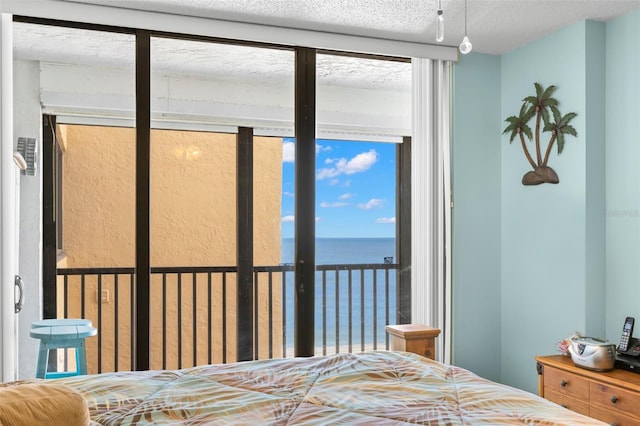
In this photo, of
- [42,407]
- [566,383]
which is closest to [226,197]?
[566,383]

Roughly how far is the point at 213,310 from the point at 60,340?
958mm

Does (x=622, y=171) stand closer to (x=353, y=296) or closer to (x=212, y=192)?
(x=353, y=296)

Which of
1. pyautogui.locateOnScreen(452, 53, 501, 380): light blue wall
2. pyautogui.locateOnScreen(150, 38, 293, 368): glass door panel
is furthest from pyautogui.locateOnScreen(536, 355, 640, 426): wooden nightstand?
pyautogui.locateOnScreen(150, 38, 293, 368): glass door panel

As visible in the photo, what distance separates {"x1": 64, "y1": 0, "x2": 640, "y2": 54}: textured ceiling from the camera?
11.1 feet

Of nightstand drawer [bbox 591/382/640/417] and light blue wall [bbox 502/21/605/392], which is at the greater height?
light blue wall [bbox 502/21/605/392]

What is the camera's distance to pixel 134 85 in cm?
362

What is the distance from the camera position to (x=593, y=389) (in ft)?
10.1

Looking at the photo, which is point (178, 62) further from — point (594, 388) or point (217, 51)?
point (594, 388)

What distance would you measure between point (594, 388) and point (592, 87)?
5.85ft

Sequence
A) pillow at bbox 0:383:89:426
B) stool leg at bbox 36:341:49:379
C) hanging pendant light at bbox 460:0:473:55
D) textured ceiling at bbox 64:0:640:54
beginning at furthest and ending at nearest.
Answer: textured ceiling at bbox 64:0:640:54, stool leg at bbox 36:341:49:379, hanging pendant light at bbox 460:0:473:55, pillow at bbox 0:383:89:426

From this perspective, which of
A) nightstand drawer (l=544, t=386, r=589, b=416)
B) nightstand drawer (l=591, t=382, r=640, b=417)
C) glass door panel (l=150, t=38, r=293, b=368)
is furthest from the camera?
glass door panel (l=150, t=38, r=293, b=368)

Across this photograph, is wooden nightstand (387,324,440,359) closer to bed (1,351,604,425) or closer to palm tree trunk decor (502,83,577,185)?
bed (1,351,604,425)

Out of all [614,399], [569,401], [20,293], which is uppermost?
[20,293]

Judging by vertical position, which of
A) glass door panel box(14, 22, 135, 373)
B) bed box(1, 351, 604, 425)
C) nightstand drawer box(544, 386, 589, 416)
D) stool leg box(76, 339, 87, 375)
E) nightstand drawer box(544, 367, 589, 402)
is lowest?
nightstand drawer box(544, 386, 589, 416)
